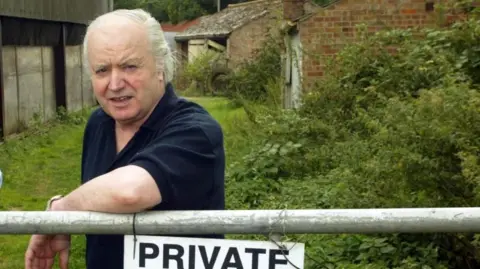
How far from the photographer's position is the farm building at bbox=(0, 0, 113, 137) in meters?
13.8

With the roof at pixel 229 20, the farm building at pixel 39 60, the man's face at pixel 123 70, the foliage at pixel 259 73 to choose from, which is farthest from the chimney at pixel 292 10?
the roof at pixel 229 20

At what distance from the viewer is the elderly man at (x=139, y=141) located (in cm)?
210

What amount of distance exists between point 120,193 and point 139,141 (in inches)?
16.7

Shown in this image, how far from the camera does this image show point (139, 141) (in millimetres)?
2410

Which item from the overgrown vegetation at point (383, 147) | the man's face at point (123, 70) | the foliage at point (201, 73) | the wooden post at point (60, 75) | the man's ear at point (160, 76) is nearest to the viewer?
the man's face at point (123, 70)

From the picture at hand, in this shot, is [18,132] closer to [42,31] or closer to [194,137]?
[42,31]

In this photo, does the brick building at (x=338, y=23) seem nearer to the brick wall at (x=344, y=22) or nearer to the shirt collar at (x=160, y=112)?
the brick wall at (x=344, y=22)

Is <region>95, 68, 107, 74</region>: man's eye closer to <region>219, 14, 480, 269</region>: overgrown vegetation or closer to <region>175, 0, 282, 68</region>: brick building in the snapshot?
<region>219, 14, 480, 269</region>: overgrown vegetation

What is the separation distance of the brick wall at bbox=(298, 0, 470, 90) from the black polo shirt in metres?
8.53

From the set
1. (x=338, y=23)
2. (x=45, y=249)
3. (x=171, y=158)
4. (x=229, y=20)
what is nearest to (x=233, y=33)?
(x=229, y=20)

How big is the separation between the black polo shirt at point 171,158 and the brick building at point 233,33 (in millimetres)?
29771

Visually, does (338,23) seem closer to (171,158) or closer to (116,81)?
(116,81)

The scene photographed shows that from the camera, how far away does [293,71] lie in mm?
Answer: 12625

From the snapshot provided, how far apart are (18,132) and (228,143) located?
5.05m
